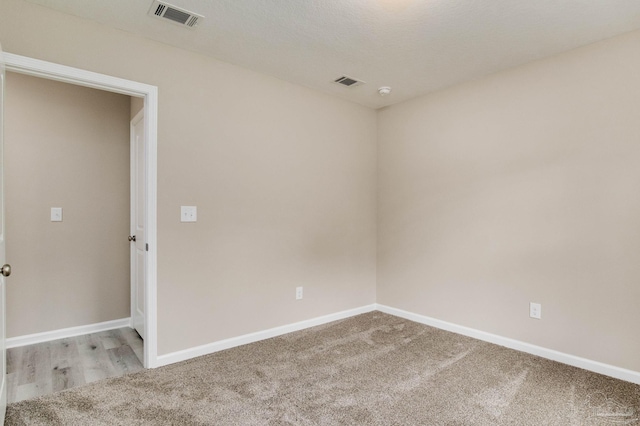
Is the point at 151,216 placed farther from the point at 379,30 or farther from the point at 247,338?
the point at 379,30

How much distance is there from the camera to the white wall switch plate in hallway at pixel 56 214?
3103mm

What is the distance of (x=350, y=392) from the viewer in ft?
7.20

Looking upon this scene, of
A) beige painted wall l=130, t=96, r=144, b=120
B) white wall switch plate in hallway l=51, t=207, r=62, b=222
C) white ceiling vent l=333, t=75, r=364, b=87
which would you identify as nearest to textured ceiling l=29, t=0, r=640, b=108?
white ceiling vent l=333, t=75, r=364, b=87

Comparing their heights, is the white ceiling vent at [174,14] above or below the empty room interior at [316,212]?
above

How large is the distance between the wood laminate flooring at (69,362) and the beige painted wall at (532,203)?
2.69m

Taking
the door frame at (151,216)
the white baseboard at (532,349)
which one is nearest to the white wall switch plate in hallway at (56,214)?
the door frame at (151,216)

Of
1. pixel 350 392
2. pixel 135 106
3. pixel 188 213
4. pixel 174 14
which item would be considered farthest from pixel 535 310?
pixel 135 106

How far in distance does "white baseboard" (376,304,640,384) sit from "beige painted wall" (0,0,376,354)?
0.76 metres

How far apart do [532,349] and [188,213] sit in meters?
2.94

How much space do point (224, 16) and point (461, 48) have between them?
170 centimetres

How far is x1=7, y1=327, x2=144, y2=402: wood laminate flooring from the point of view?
7.48 ft

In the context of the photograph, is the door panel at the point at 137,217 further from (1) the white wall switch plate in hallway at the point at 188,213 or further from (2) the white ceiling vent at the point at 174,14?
(2) the white ceiling vent at the point at 174,14

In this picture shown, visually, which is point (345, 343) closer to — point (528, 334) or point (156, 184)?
point (528, 334)

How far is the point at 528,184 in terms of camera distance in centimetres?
281
